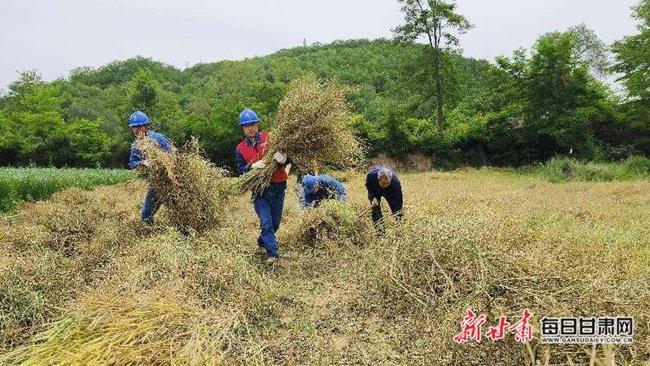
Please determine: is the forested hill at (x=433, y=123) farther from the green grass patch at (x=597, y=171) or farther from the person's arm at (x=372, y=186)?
the green grass patch at (x=597, y=171)

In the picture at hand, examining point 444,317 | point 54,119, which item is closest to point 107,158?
point 54,119

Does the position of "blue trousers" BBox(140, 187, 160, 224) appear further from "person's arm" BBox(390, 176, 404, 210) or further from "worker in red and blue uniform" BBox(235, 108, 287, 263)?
"person's arm" BBox(390, 176, 404, 210)

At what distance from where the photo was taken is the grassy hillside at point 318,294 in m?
2.71

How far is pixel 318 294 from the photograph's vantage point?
13.4 ft

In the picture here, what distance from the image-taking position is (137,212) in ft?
21.1

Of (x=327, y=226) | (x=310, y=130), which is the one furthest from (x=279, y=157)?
(x=327, y=226)

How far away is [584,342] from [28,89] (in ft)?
144

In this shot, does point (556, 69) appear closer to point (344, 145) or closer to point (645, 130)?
point (645, 130)

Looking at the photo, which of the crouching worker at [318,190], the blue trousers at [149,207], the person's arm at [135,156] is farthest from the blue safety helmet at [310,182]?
the person's arm at [135,156]

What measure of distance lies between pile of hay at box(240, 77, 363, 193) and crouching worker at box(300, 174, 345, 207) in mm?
1332

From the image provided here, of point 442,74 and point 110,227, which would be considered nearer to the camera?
point 110,227

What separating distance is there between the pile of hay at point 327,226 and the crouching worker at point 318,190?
2.06 ft

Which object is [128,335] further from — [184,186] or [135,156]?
[135,156]

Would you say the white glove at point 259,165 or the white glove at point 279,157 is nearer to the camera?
the white glove at point 279,157
